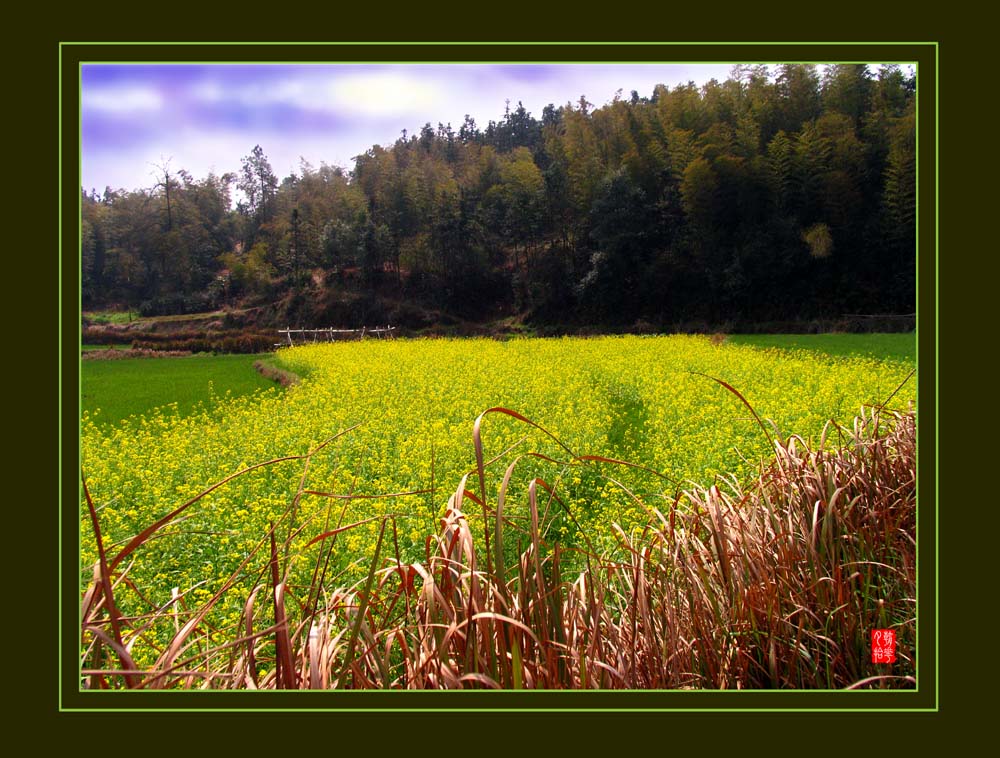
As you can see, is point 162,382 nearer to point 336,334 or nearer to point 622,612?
point 336,334

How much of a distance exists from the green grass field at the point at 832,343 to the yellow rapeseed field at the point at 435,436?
5.3 inches

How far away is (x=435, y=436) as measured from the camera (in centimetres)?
471

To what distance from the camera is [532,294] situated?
5.00 meters

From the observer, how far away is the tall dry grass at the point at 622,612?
5.69ft

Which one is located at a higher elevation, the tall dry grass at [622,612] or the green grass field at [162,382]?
the green grass field at [162,382]

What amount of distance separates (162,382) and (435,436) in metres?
2.17
